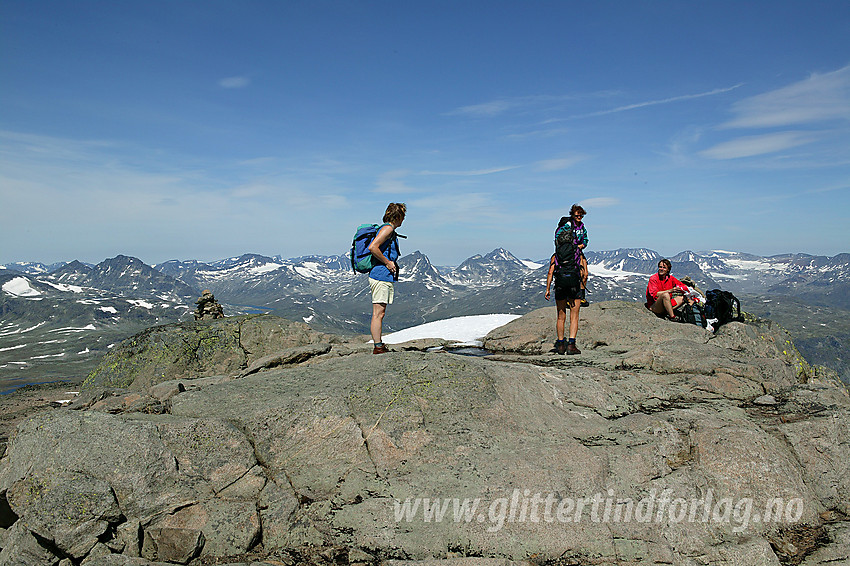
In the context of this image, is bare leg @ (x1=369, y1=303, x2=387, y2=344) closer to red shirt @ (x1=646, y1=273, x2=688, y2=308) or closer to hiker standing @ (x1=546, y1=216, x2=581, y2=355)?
hiker standing @ (x1=546, y1=216, x2=581, y2=355)

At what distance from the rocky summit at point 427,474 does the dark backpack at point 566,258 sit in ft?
14.8

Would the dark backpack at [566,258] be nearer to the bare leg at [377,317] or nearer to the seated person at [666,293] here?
the bare leg at [377,317]

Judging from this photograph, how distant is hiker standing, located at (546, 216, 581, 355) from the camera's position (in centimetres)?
1514

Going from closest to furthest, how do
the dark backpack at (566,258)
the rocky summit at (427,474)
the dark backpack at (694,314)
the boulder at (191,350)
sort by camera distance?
the rocky summit at (427,474), the dark backpack at (566,258), the boulder at (191,350), the dark backpack at (694,314)

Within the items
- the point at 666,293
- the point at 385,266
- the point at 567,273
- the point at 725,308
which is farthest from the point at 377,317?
the point at 725,308

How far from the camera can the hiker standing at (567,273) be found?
15.1 meters

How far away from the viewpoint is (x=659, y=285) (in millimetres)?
21266

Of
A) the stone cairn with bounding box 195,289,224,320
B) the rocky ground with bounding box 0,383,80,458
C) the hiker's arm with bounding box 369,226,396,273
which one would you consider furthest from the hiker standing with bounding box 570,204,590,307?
the stone cairn with bounding box 195,289,224,320

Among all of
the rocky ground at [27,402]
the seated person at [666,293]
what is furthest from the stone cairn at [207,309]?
the seated person at [666,293]

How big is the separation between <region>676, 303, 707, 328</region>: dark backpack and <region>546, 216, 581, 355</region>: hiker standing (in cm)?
724

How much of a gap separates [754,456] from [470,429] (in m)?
5.16

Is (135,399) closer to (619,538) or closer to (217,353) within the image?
(217,353)

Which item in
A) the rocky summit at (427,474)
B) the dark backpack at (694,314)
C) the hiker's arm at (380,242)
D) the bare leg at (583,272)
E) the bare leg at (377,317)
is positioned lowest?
the rocky summit at (427,474)

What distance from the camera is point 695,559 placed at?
23.0ft
